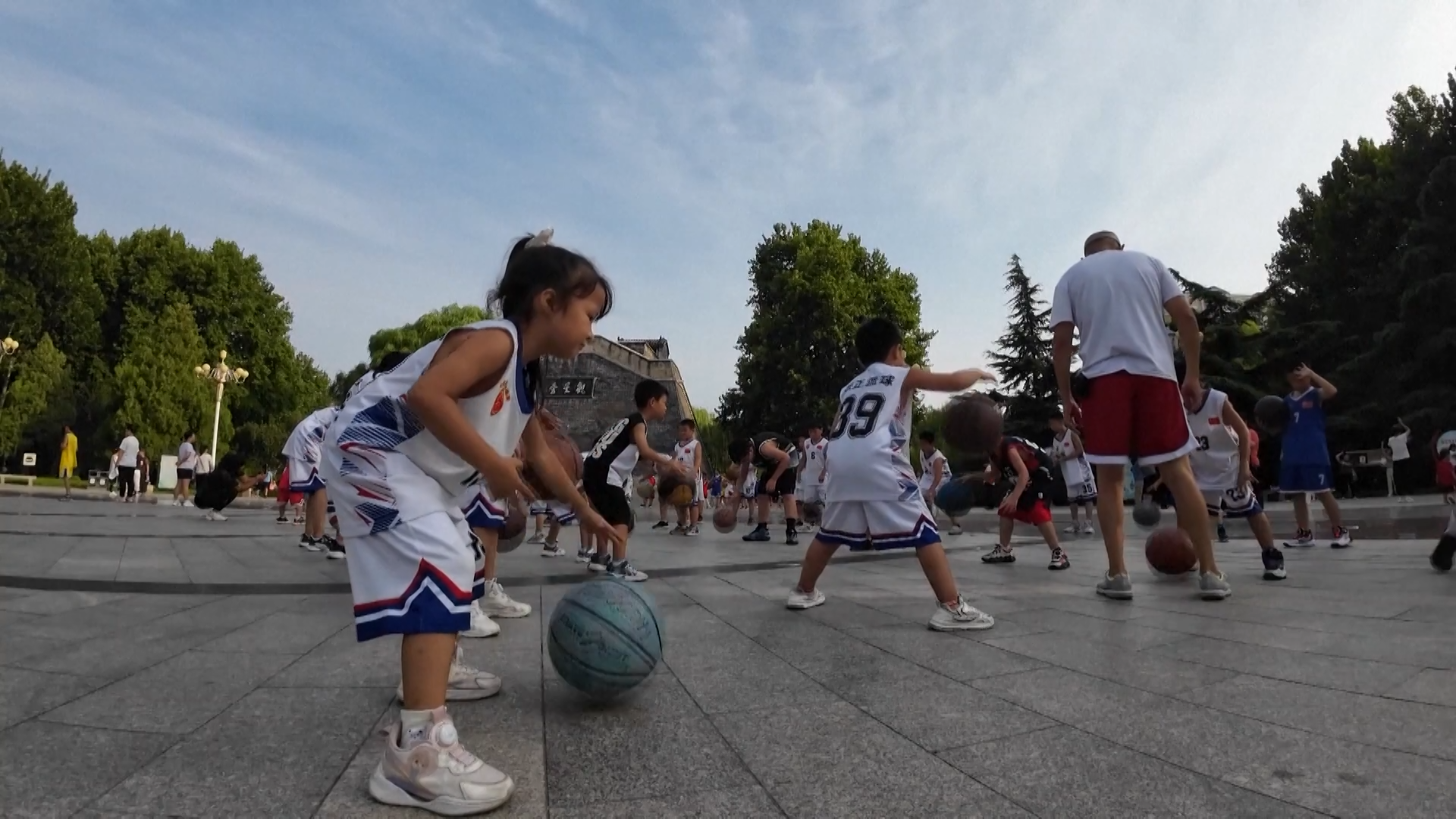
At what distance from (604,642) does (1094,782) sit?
1593 mm

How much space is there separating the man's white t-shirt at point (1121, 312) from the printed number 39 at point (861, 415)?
1511mm

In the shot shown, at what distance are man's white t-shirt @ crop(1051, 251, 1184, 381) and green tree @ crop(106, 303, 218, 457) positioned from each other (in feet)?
150

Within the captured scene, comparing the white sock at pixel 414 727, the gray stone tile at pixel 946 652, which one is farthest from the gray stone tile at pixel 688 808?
the gray stone tile at pixel 946 652

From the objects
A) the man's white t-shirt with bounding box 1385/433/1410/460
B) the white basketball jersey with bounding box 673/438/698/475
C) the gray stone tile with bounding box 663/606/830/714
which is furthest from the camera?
the man's white t-shirt with bounding box 1385/433/1410/460

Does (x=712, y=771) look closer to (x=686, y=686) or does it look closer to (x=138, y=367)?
(x=686, y=686)

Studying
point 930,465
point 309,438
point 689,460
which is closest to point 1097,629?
point 309,438

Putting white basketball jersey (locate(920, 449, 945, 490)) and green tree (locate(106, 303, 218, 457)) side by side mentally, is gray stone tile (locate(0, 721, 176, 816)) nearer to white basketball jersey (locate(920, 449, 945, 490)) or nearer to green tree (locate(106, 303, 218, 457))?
white basketball jersey (locate(920, 449, 945, 490))

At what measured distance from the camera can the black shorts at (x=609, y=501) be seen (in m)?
7.05

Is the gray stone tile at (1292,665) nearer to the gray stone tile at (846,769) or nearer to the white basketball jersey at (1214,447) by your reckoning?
the gray stone tile at (846,769)

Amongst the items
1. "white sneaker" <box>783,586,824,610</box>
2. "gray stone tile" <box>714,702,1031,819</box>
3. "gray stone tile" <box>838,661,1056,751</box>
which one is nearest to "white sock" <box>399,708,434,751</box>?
"gray stone tile" <box>714,702,1031,819</box>

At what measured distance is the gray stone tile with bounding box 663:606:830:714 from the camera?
126 inches

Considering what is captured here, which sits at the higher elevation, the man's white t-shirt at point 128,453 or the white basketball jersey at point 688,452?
the man's white t-shirt at point 128,453

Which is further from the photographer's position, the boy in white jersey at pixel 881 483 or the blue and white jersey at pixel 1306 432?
the blue and white jersey at pixel 1306 432

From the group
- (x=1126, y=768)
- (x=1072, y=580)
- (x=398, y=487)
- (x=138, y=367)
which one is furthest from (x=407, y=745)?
(x=138, y=367)
